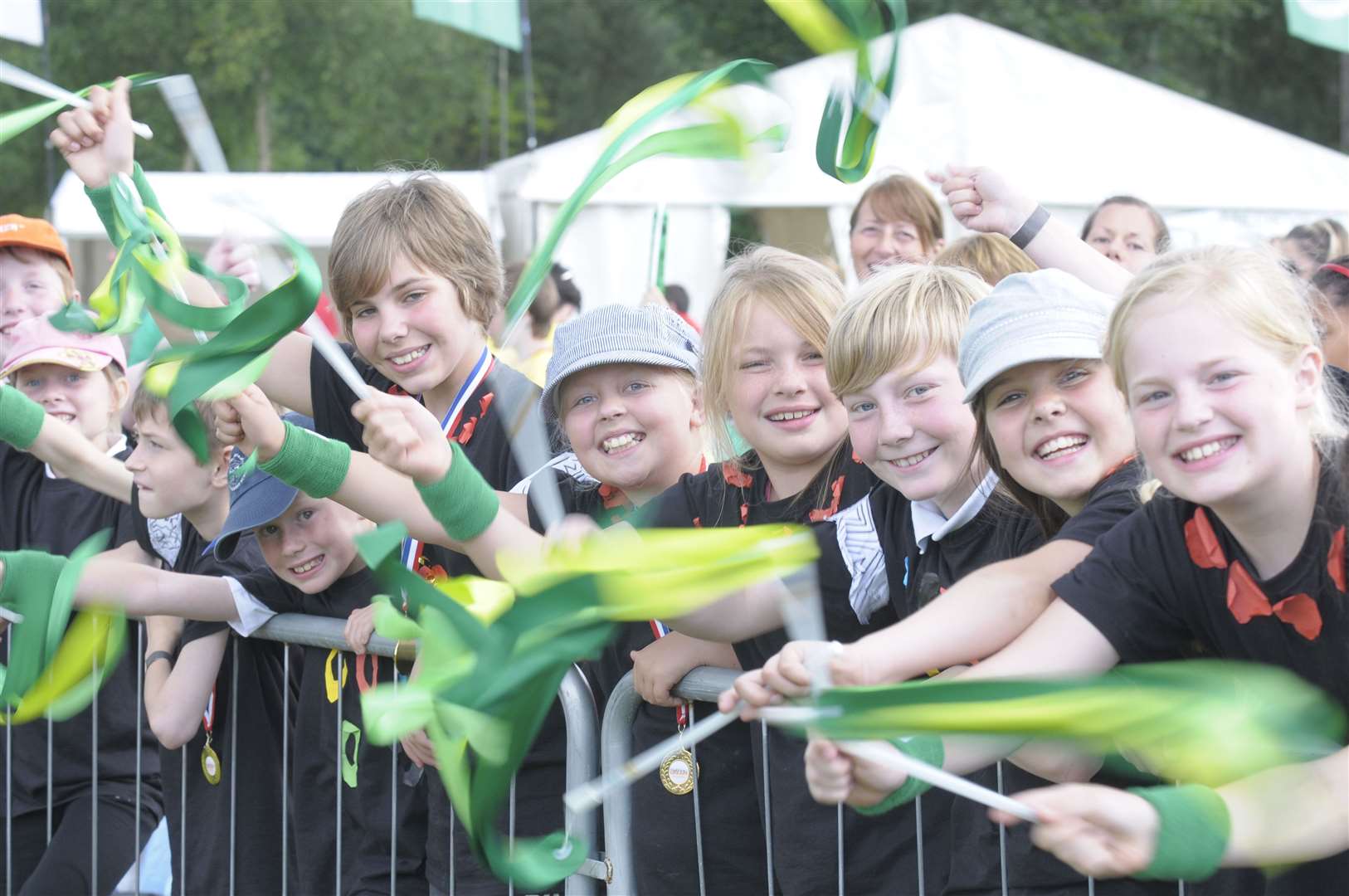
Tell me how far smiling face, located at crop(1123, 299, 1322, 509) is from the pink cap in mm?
3046

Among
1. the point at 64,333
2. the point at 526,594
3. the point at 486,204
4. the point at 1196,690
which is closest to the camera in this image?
the point at 1196,690

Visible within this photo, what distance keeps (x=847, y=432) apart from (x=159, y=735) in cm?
178

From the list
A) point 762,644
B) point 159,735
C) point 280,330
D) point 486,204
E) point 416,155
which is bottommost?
point 159,735

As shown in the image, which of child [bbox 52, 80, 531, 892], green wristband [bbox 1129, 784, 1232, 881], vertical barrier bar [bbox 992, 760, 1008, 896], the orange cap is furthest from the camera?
the orange cap

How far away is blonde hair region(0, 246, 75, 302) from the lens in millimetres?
4680

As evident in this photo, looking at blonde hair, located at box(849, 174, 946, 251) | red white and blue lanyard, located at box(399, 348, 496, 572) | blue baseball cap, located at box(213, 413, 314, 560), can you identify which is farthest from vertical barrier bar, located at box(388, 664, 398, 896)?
blonde hair, located at box(849, 174, 946, 251)

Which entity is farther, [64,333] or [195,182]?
[195,182]

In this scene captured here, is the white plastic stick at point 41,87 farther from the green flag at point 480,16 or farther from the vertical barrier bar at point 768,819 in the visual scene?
the green flag at point 480,16

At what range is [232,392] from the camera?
239 centimetres

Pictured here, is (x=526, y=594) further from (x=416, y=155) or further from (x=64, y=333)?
(x=416, y=155)

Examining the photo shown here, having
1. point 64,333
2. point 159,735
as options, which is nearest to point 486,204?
point 64,333

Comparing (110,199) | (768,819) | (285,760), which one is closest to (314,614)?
(285,760)

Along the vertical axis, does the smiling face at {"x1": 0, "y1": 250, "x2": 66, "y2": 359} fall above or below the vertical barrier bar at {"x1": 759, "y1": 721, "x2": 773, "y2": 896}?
above

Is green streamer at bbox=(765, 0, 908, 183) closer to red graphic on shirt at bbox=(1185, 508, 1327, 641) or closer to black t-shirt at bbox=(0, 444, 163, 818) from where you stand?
red graphic on shirt at bbox=(1185, 508, 1327, 641)
